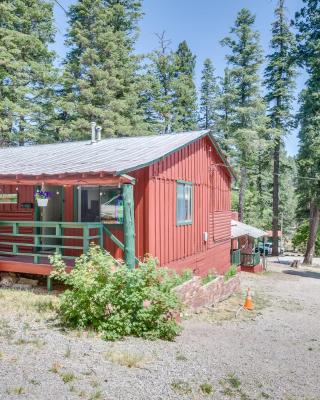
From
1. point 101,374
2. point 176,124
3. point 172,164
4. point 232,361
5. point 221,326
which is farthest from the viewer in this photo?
point 176,124

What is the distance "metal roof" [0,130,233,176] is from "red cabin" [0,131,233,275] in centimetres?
4

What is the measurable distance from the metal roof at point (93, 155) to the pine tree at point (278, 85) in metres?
22.7

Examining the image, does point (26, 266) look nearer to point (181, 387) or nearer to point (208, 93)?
A: point (181, 387)

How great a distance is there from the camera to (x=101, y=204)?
1098 centimetres

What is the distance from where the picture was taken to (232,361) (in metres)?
7.19

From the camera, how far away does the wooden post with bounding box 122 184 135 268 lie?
9.10 meters

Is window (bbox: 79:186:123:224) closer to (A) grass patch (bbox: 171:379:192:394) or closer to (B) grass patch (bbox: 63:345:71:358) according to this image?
(B) grass patch (bbox: 63:345:71:358)

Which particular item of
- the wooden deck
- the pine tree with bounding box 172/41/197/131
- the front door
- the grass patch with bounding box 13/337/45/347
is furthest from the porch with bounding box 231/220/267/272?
the grass patch with bounding box 13/337/45/347

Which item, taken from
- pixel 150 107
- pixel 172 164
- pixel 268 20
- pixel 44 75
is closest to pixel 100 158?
pixel 172 164

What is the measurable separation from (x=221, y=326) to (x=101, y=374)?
204 inches

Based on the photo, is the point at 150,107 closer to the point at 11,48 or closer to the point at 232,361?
the point at 11,48

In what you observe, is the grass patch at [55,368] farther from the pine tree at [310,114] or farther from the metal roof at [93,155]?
the pine tree at [310,114]

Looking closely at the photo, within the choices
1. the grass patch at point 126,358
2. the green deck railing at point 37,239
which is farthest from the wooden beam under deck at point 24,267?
the grass patch at point 126,358

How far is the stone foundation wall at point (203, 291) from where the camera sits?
410 inches
